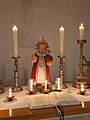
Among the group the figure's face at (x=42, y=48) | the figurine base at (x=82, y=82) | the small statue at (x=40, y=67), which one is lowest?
the figurine base at (x=82, y=82)

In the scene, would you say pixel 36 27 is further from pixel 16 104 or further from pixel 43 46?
pixel 16 104

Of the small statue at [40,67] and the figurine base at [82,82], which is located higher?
the small statue at [40,67]

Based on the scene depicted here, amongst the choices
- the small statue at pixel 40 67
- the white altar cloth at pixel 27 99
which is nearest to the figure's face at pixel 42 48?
the small statue at pixel 40 67

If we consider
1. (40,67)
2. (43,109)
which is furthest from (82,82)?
(43,109)

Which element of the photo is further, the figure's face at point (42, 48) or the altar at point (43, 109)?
the figure's face at point (42, 48)

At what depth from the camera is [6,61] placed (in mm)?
1178

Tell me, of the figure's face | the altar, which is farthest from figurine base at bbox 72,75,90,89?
the figure's face

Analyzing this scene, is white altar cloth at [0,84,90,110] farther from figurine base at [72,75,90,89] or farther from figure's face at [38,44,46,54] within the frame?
figure's face at [38,44,46,54]

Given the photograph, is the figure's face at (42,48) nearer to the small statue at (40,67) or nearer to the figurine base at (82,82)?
the small statue at (40,67)

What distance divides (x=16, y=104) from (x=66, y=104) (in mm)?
206

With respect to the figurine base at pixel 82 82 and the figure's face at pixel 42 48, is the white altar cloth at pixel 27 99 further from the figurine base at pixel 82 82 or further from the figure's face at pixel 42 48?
the figure's face at pixel 42 48

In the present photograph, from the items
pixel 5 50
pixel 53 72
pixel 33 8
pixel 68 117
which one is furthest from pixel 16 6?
pixel 68 117

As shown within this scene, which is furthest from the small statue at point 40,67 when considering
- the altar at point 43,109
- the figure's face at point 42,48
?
the altar at point 43,109

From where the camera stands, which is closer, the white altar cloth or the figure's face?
the white altar cloth
